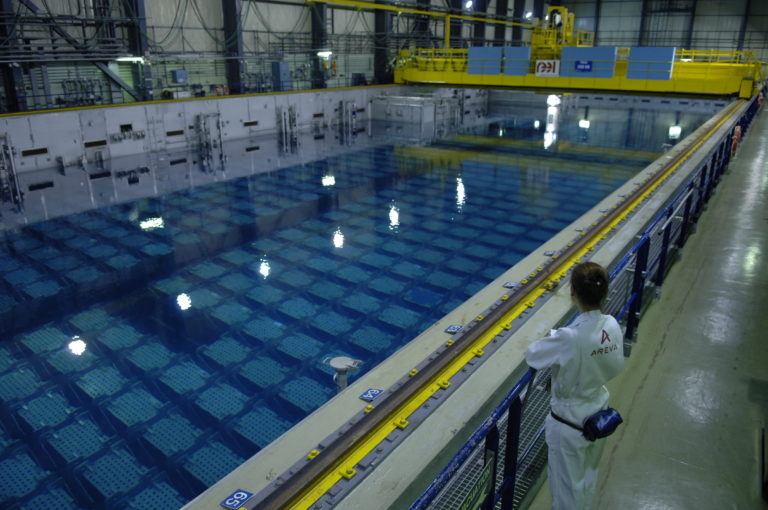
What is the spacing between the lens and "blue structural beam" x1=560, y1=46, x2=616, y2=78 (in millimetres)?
17016

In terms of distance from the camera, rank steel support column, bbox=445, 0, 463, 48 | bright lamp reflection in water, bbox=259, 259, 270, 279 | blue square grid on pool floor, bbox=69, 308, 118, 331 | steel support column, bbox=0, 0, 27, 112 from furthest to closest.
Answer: steel support column, bbox=445, 0, 463, 48 < steel support column, bbox=0, 0, 27, 112 < bright lamp reflection in water, bbox=259, 259, 270, 279 < blue square grid on pool floor, bbox=69, 308, 118, 331

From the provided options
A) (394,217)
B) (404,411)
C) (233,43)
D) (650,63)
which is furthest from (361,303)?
(233,43)

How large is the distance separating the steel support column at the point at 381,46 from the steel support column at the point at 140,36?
1177 cm

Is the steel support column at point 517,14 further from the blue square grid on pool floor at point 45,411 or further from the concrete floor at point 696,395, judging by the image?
the blue square grid on pool floor at point 45,411

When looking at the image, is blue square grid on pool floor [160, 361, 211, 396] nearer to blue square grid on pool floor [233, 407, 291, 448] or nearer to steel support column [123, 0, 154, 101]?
blue square grid on pool floor [233, 407, 291, 448]

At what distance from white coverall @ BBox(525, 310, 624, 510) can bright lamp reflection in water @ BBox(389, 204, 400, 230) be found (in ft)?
24.8

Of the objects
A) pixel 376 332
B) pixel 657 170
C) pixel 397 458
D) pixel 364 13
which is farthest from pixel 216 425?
pixel 364 13

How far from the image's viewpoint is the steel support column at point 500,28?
35250 mm

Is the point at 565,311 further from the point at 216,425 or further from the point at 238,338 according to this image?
the point at 238,338

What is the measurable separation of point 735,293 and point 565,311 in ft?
9.53

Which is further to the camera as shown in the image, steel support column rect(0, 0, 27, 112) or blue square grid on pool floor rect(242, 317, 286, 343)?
steel support column rect(0, 0, 27, 112)

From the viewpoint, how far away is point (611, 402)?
12.1ft

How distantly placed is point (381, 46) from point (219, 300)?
21889 millimetres

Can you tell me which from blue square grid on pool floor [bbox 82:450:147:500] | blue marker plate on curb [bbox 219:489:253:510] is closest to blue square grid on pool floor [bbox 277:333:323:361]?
blue square grid on pool floor [bbox 82:450:147:500]
